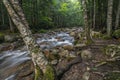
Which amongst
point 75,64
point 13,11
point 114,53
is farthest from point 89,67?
point 13,11

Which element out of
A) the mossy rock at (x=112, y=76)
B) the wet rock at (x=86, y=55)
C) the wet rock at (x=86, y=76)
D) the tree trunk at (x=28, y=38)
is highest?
the tree trunk at (x=28, y=38)

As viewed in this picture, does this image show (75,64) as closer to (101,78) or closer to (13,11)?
(101,78)

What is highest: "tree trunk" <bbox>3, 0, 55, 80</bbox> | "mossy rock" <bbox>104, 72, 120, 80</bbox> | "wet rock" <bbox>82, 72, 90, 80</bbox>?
"tree trunk" <bbox>3, 0, 55, 80</bbox>

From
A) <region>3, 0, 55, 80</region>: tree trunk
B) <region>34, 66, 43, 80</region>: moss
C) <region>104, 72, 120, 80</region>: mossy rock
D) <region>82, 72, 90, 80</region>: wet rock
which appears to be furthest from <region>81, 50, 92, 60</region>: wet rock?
<region>34, 66, 43, 80</region>: moss

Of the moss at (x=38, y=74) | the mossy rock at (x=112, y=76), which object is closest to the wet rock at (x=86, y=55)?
the mossy rock at (x=112, y=76)

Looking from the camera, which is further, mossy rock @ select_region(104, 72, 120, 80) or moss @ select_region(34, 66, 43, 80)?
moss @ select_region(34, 66, 43, 80)

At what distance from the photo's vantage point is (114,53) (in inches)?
250

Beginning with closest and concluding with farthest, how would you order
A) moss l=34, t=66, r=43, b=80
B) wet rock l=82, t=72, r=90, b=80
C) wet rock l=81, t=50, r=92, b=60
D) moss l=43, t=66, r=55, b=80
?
→ moss l=43, t=66, r=55, b=80 < moss l=34, t=66, r=43, b=80 < wet rock l=82, t=72, r=90, b=80 < wet rock l=81, t=50, r=92, b=60

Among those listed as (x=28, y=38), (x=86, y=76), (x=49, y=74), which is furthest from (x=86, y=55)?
(x=28, y=38)

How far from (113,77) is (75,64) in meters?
→ 1.90

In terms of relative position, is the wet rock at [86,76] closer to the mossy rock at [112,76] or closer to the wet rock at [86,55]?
the mossy rock at [112,76]

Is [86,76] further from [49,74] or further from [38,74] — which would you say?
[38,74]

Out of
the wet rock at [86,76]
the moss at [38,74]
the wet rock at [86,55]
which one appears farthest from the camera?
the wet rock at [86,55]

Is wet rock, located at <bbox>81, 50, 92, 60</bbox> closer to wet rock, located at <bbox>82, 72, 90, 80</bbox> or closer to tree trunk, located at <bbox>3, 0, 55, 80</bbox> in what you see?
wet rock, located at <bbox>82, 72, 90, 80</bbox>
